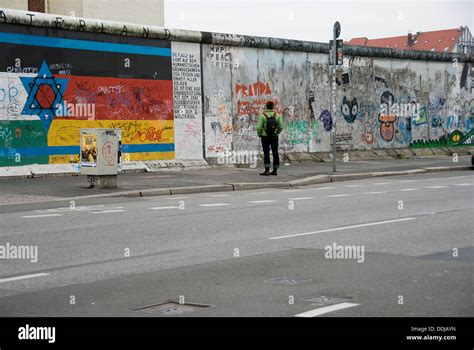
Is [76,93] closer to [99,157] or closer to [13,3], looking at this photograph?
[99,157]

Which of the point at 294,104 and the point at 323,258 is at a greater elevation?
the point at 294,104

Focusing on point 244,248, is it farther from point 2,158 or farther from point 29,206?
point 2,158

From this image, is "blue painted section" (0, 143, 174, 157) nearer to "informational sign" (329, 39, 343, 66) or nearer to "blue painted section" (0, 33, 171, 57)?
"blue painted section" (0, 33, 171, 57)

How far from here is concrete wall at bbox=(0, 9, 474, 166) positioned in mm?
21344

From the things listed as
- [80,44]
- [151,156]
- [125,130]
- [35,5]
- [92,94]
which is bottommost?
[151,156]

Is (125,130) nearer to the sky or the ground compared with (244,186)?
nearer to the sky

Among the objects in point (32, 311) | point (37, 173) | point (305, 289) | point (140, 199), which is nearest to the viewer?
point (32, 311)

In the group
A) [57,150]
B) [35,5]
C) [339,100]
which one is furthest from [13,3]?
[57,150]

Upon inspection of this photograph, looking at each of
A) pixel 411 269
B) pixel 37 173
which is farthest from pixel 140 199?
pixel 411 269

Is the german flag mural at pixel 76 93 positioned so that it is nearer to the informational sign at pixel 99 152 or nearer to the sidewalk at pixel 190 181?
the sidewalk at pixel 190 181

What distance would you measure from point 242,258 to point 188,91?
624 inches

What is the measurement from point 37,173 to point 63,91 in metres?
2.24

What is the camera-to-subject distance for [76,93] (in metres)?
22.3
